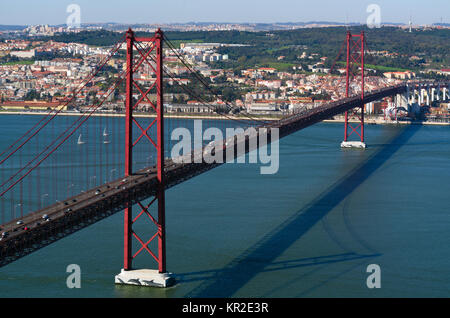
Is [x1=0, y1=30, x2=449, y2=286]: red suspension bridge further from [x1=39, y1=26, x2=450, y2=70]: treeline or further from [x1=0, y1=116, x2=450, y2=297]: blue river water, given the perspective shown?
[x1=39, y1=26, x2=450, y2=70]: treeline

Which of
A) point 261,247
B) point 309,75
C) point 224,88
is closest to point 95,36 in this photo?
point 309,75

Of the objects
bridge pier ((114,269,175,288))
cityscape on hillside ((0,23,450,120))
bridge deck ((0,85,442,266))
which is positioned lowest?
bridge pier ((114,269,175,288))

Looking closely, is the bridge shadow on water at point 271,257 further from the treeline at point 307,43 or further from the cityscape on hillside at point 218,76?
the treeline at point 307,43

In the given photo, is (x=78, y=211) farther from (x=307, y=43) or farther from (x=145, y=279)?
(x=307, y=43)

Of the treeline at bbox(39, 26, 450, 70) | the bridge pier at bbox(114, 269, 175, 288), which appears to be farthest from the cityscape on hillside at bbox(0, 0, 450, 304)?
the treeline at bbox(39, 26, 450, 70)

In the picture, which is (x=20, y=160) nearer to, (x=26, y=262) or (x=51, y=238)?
(x=26, y=262)

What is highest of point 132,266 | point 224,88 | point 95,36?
point 95,36

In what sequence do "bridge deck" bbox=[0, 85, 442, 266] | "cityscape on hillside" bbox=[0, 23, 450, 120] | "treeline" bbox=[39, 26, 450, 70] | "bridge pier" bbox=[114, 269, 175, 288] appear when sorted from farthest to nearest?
1. "treeline" bbox=[39, 26, 450, 70]
2. "cityscape on hillside" bbox=[0, 23, 450, 120]
3. "bridge pier" bbox=[114, 269, 175, 288]
4. "bridge deck" bbox=[0, 85, 442, 266]

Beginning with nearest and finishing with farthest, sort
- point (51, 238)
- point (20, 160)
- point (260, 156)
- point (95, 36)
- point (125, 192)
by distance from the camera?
point (51, 238) < point (125, 192) < point (20, 160) < point (260, 156) < point (95, 36)

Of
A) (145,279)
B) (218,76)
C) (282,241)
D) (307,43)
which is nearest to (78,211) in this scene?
(145,279)
